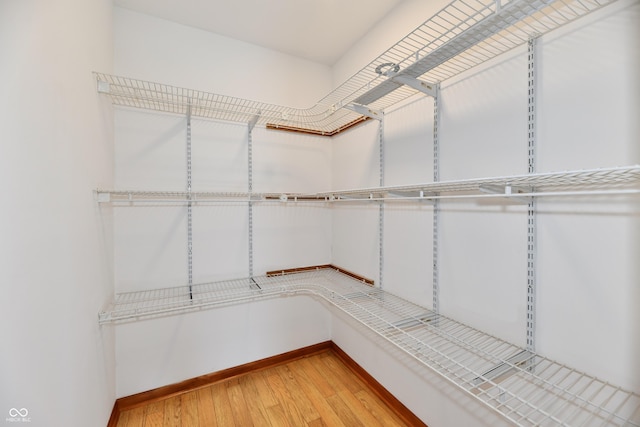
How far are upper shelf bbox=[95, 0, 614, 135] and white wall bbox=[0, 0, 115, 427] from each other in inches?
12.4

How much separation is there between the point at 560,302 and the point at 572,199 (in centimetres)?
36

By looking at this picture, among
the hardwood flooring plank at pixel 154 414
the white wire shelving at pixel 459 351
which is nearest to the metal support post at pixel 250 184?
the white wire shelving at pixel 459 351

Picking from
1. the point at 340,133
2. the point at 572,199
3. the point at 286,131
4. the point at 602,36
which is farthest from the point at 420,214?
the point at 286,131

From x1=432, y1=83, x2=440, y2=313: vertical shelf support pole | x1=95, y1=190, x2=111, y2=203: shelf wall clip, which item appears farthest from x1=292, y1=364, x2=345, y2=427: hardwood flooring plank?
x1=95, y1=190, x2=111, y2=203: shelf wall clip

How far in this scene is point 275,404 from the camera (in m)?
1.61

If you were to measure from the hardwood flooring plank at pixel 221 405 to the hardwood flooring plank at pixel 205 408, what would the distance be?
2 cm

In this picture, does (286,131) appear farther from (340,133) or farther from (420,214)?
(420,214)

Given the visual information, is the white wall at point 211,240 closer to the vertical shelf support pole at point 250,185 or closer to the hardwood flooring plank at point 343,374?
the vertical shelf support pole at point 250,185

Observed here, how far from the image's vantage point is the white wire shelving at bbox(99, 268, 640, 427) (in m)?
0.79

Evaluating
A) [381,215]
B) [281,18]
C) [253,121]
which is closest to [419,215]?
[381,215]

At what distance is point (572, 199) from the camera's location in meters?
0.87

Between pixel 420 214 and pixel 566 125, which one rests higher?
pixel 566 125

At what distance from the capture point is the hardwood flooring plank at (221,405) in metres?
1.49

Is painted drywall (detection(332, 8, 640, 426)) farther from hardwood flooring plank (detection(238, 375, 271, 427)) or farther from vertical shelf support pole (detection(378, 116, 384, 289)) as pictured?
hardwood flooring plank (detection(238, 375, 271, 427))
